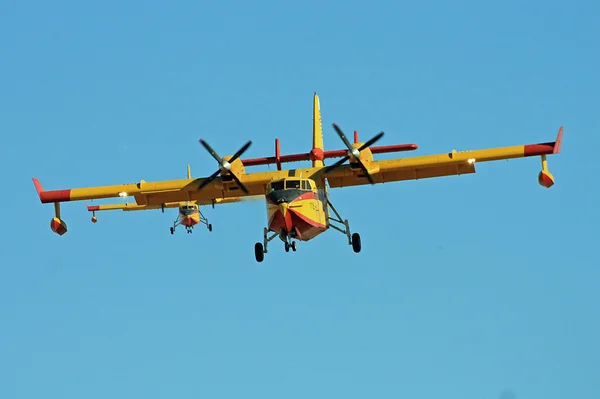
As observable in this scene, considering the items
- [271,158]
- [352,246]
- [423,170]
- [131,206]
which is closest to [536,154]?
[423,170]

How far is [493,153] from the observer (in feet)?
136

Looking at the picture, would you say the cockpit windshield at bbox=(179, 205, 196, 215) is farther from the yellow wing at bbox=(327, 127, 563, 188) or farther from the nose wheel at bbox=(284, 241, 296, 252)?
the nose wheel at bbox=(284, 241, 296, 252)

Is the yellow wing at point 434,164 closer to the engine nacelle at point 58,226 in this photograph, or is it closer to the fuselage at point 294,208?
the fuselage at point 294,208

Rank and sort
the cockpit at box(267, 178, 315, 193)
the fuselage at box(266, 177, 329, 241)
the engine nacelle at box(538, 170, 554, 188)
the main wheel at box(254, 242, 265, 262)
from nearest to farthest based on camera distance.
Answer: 1. the fuselage at box(266, 177, 329, 241)
2. the cockpit at box(267, 178, 315, 193)
3. the engine nacelle at box(538, 170, 554, 188)
4. the main wheel at box(254, 242, 265, 262)

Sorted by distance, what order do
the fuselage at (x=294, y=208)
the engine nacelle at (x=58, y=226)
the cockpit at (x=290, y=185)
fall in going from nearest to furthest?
1. the fuselage at (x=294, y=208)
2. the cockpit at (x=290, y=185)
3. the engine nacelle at (x=58, y=226)

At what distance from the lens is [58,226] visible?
43375mm

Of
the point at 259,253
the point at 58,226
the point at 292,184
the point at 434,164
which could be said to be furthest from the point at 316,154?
the point at 58,226

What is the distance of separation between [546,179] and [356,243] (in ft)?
23.5

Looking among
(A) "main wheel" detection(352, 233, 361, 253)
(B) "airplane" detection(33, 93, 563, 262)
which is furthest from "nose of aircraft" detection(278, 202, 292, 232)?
(A) "main wheel" detection(352, 233, 361, 253)

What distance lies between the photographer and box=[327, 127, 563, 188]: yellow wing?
40.9 meters

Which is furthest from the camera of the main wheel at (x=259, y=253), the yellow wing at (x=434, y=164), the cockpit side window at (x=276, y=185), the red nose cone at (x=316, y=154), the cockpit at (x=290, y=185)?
the red nose cone at (x=316, y=154)

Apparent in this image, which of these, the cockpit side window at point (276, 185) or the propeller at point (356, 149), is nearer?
the cockpit side window at point (276, 185)

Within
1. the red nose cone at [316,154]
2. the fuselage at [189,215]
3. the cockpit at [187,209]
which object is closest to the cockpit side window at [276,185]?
the red nose cone at [316,154]

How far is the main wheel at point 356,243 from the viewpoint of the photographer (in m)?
41.0
